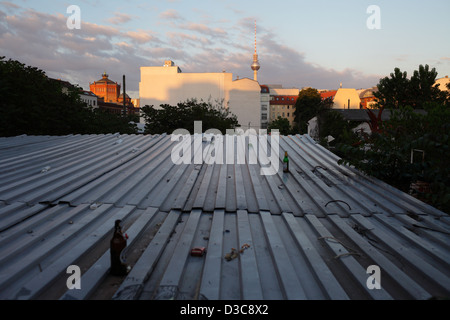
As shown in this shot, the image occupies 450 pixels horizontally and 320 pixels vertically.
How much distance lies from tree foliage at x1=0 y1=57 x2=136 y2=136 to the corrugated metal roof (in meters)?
10.8

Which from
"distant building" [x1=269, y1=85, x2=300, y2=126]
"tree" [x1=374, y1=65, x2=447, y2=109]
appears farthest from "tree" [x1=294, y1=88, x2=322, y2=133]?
"distant building" [x1=269, y1=85, x2=300, y2=126]

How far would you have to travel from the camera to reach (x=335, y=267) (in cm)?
262

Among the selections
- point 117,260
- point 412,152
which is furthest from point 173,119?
point 117,260

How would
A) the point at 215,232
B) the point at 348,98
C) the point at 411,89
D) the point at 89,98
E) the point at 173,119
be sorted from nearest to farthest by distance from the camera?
the point at 215,232, the point at 173,119, the point at 411,89, the point at 348,98, the point at 89,98

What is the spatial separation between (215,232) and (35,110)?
54.3ft

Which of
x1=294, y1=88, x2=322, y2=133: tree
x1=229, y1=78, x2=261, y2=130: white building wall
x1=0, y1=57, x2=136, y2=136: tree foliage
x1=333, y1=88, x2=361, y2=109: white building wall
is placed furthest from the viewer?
x1=333, y1=88, x2=361, y2=109: white building wall

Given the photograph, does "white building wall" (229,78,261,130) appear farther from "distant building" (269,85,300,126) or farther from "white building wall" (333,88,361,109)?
"distant building" (269,85,300,126)

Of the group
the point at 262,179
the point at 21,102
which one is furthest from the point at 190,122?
the point at 262,179

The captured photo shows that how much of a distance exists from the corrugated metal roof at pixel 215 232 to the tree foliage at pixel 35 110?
10807 mm

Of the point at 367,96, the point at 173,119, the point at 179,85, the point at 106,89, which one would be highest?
the point at 106,89

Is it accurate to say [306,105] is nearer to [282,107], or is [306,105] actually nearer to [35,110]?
[282,107]

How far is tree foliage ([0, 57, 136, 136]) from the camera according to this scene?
14438mm

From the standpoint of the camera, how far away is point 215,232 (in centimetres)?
323
